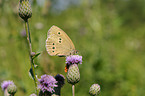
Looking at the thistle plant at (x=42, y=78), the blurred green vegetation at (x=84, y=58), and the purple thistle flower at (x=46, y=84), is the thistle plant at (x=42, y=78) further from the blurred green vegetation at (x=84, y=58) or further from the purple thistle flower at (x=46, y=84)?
the blurred green vegetation at (x=84, y=58)

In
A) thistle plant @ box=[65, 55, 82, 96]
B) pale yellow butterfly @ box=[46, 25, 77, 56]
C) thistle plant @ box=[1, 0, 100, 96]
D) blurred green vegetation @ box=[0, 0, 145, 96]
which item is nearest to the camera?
thistle plant @ box=[1, 0, 100, 96]

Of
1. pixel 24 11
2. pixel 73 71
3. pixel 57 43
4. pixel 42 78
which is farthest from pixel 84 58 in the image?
pixel 24 11

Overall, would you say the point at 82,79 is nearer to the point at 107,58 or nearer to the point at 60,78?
the point at 107,58

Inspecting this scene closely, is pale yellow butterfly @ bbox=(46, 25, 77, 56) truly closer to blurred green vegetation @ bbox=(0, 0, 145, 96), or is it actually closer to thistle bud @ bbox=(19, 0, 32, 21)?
blurred green vegetation @ bbox=(0, 0, 145, 96)

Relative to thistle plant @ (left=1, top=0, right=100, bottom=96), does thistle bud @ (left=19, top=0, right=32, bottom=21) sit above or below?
above

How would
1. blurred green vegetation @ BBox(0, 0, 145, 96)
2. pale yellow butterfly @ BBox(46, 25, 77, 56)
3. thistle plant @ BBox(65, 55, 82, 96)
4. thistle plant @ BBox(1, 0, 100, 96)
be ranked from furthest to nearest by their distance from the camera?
blurred green vegetation @ BBox(0, 0, 145, 96), pale yellow butterfly @ BBox(46, 25, 77, 56), thistle plant @ BBox(65, 55, 82, 96), thistle plant @ BBox(1, 0, 100, 96)

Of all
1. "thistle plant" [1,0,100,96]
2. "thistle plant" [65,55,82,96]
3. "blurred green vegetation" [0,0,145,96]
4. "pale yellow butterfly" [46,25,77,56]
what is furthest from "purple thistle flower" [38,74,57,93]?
"blurred green vegetation" [0,0,145,96]

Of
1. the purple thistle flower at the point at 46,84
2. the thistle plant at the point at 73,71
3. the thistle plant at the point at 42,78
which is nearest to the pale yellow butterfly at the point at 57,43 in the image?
the thistle plant at the point at 73,71

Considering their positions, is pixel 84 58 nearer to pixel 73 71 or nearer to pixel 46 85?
pixel 73 71

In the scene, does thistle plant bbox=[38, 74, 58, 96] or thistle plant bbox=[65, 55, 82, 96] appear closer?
thistle plant bbox=[38, 74, 58, 96]

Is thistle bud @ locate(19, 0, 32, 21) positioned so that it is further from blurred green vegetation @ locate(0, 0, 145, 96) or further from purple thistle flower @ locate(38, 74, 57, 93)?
blurred green vegetation @ locate(0, 0, 145, 96)
